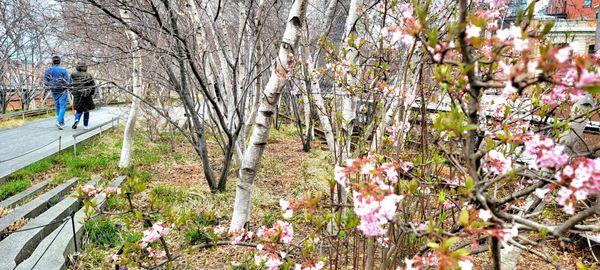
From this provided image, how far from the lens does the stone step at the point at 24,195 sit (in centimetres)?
404

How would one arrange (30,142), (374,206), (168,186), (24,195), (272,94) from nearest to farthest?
(374,206) < (272,94) < (24,195) < (168,186) < (30,142)

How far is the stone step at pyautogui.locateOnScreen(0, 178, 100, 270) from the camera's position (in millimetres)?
2789

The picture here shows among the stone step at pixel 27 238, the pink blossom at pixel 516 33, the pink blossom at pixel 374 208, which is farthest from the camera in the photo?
the stone step at pixel 27 238

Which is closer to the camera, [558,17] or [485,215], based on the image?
[485,215]

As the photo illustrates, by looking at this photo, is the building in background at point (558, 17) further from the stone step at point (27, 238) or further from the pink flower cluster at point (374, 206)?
the stone step at point (27, 238)

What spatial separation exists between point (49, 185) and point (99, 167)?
3.07 ft

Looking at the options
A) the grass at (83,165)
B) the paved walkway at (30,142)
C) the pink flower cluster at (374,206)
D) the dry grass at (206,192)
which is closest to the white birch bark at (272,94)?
the dry grass at (206,192)

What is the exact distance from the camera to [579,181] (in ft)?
2.97

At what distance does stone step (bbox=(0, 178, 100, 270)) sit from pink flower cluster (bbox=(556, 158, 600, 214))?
2762mm

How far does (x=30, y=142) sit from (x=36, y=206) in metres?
4.29

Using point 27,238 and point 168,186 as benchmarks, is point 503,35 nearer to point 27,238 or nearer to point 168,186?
Answer: point 27,238

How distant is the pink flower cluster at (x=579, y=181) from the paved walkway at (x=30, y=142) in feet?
19.5

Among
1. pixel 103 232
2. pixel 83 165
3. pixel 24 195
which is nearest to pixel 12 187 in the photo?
pixel 24 195

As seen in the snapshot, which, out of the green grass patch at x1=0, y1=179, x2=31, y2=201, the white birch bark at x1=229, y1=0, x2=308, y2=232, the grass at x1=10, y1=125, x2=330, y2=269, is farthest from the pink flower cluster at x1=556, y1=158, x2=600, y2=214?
the green grass patch at x1=0, y1=179, x2=31, y2=201
